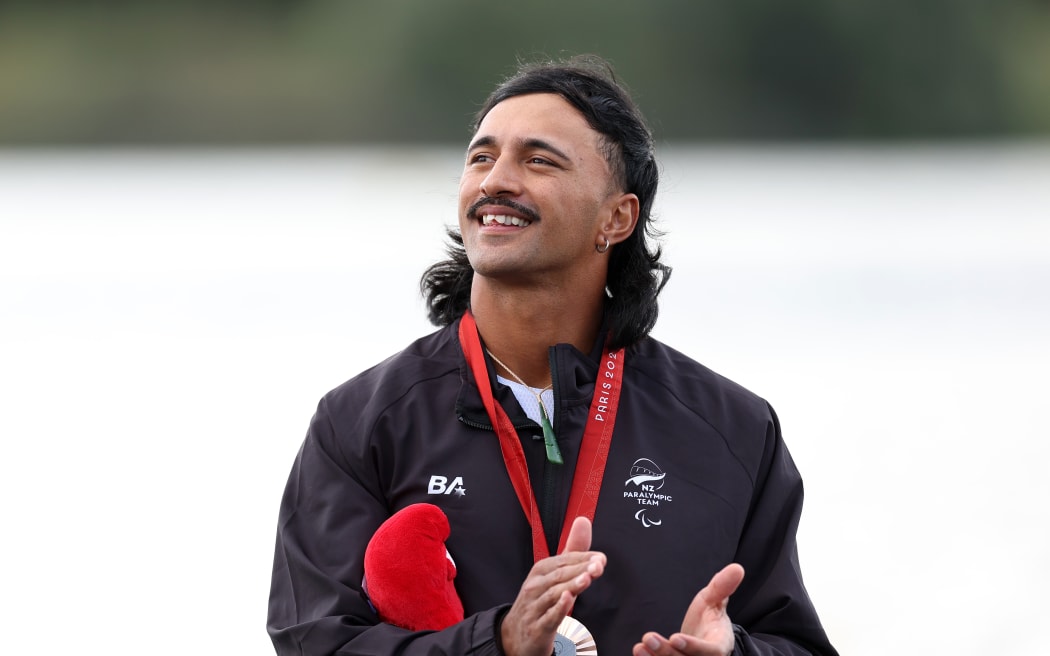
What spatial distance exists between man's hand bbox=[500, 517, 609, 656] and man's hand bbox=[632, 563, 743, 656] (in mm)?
155

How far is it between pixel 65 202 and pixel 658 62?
12.2 metres

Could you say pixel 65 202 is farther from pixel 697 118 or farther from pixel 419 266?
pixel 697 118

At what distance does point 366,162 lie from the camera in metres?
23.2

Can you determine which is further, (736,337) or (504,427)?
(736,337)

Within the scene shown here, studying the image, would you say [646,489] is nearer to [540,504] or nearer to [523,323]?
[540,504]

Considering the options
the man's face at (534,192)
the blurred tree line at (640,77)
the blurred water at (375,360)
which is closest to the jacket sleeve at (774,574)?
the man's face at (534,192)

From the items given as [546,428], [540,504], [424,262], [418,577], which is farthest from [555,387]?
[424,262]

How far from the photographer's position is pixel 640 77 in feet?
86.0

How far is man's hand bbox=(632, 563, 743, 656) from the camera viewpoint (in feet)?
7.21

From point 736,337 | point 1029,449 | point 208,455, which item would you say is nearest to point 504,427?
point 208,455

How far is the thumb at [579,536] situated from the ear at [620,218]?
2.31 ft

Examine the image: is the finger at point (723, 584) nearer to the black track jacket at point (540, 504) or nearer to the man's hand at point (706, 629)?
the man's hand at point (706, 629)

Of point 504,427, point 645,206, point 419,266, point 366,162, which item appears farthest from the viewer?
point 366,162

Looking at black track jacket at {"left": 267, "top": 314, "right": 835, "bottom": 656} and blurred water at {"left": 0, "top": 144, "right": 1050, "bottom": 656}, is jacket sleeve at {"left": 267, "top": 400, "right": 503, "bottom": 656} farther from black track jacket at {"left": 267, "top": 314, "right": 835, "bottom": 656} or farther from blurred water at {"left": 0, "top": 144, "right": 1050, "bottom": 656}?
blurred water at {"left": 0, "top": 144, "right": 1050, "bottom": 656}
